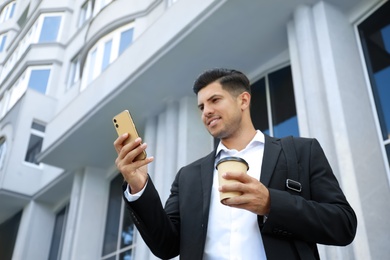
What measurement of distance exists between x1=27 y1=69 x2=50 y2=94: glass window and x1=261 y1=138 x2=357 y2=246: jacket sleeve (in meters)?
15.8

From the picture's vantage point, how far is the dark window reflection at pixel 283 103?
6.94 meters

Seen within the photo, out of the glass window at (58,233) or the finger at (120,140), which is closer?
the finger at (120,140)

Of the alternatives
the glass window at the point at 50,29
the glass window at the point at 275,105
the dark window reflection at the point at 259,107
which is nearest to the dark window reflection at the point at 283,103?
the glass window at the point at 275,105

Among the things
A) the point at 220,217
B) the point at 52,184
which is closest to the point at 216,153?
the point at 220,217

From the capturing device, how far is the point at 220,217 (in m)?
2.12

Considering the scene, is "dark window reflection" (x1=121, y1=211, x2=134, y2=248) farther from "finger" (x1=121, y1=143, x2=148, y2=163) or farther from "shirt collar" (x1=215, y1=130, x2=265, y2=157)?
"finger" (x1=121, y1=143, x2=148, y2=163)

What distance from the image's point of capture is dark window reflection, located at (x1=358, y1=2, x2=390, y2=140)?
5625 millimetres

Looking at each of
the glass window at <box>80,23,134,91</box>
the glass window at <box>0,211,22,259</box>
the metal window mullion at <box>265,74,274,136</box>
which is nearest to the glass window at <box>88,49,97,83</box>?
the glass window at <box>80,23,134,91</box>

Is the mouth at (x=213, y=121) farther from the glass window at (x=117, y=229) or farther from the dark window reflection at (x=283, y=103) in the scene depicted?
the glass window at (x=117, y=229)

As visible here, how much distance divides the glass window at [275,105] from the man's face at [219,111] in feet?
14.8

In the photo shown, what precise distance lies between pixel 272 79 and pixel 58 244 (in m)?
9.34

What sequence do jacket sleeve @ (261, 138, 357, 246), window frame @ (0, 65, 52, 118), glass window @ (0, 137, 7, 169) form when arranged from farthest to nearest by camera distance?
window frame @ (0, 65, 52, 118) → glass window @ (0, 137, 7, 169) → jacket sleeve @ (261, 138, 357, 246)

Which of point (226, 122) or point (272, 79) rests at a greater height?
point (272, 79)

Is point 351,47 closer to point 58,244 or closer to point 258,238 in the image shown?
point 258,238
